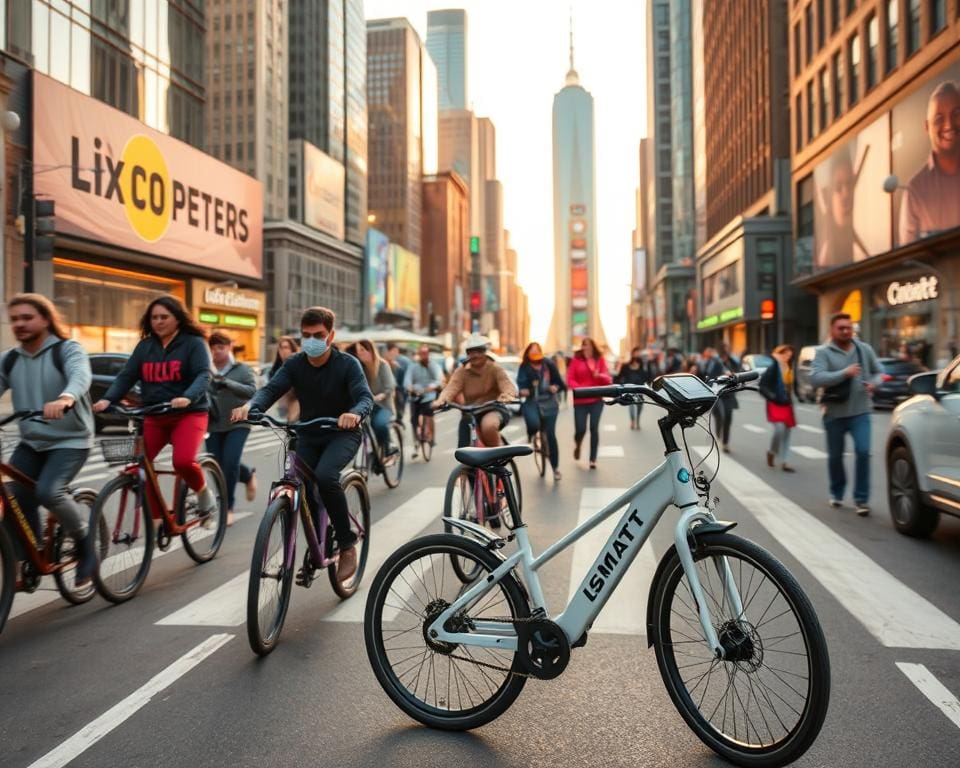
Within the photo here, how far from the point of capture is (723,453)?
14.0 metres

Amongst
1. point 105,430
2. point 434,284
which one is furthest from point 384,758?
point 434,284

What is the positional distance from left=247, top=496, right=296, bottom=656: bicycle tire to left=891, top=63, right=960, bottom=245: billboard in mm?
33356

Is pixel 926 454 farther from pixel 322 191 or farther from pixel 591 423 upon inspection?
pixel 322 191

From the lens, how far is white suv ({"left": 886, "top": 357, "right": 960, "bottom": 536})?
20.4 feet

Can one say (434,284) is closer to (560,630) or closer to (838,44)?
(838,44)

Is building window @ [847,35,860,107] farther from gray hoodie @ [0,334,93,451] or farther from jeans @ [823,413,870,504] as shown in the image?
gray hoodie @ [0,334,93,451]

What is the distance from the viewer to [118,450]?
17.8 feet

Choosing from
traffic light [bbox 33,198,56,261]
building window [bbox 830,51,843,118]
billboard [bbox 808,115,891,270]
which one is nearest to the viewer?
traffic light [bbox 33,198,56,261]

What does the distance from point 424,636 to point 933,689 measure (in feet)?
7.32

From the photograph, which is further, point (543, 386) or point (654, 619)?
point (543, 386)

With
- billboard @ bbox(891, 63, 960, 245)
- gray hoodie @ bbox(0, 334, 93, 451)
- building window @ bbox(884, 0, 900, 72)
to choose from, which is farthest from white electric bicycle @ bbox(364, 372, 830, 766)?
building window @ bbox(884, 0, 900, 72)

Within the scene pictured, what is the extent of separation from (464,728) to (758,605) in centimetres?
128

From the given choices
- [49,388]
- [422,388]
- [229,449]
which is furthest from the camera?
[422,388]

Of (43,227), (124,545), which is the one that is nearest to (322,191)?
(43,227)
